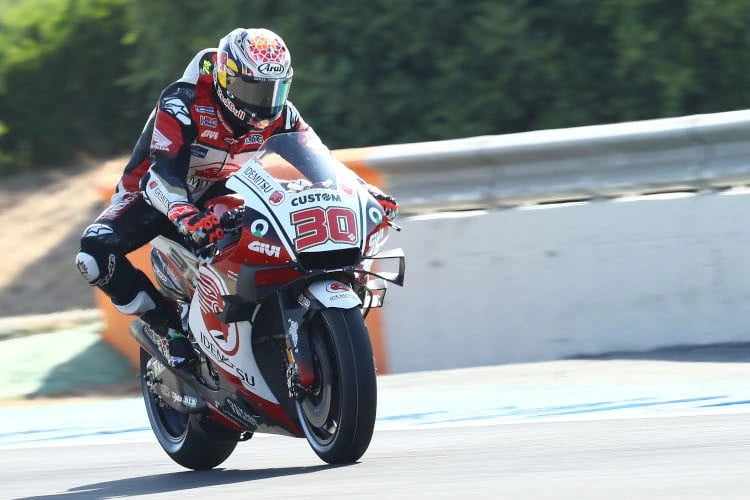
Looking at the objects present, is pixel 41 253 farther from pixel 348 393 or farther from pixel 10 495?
pixel 348 393

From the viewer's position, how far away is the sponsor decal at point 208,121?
6008 mm

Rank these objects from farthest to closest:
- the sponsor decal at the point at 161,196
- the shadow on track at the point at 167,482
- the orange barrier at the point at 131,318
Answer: the orange barrier at the point at 131,318, the sponsor decal at the point at 161,196, the shadow on track at the point at 167,482

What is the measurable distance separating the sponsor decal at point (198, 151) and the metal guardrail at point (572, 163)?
2.61 m

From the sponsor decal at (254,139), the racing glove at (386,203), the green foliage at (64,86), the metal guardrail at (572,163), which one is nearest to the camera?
the racing glove at (386,203)

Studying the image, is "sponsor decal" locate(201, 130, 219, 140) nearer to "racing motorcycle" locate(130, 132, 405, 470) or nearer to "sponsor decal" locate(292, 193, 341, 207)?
"racing motorcycle" locate(130, 132, 405, 470)

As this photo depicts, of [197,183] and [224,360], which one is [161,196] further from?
[224,360]

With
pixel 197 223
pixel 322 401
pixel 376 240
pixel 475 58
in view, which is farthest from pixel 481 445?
pixel 475 58

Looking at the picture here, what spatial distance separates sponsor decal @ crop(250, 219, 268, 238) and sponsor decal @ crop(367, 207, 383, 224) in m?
0.39

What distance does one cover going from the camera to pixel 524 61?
469 inches

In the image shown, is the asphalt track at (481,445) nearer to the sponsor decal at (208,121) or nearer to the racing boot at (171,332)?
the racing boot at (171,332)

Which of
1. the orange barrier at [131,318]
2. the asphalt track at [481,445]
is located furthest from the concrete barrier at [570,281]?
the asphalt track at [481,445]

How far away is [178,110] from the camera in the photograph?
5.98 meters

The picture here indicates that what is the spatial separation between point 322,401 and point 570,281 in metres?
3.17

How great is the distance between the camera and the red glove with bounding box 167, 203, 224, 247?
17.9 ft
